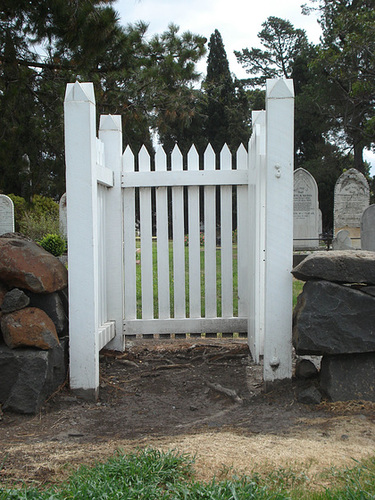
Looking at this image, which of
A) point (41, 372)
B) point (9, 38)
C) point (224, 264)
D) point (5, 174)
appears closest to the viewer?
point (41, 372)

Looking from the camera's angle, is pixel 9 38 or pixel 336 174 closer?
pixel 9 38

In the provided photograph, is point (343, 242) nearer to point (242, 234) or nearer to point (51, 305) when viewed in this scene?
point (242, 234)

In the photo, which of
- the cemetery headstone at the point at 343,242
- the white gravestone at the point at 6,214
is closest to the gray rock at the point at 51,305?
the white gravestone at the point at 6,214

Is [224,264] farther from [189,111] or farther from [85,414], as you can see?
[189,111]

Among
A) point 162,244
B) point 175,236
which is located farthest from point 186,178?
point 162,244

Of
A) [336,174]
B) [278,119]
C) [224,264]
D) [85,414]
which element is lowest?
[85,414]

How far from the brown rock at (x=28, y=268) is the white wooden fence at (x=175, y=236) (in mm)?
146

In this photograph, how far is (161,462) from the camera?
83.1 inches

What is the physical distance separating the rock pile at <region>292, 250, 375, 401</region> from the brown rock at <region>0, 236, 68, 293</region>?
1761 millimetres

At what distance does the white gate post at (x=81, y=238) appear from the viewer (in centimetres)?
329

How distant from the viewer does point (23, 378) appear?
3.00 metres

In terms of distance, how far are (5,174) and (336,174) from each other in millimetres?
24556

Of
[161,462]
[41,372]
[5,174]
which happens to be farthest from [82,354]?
[5,174]

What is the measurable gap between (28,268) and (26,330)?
43 centimetres
